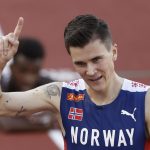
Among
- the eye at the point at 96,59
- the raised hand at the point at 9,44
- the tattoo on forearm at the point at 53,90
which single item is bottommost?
the tattoo on forearm at the point at 53,90

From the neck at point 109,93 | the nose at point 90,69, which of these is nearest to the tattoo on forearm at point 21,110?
the neck at point 109,93

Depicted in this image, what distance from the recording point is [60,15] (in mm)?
12141

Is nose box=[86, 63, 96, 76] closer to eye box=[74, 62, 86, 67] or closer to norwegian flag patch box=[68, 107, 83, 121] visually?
eye box=[74, 62, 86, 67]

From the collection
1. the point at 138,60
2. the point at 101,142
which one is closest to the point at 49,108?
the point at 101,142

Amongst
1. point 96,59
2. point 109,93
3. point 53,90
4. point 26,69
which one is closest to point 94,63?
point 96,59

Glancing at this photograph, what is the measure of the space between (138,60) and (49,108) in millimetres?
6657

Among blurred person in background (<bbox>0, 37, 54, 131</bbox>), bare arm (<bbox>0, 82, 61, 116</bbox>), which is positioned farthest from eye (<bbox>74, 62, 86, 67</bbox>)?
blurred person in background (<bbox>0, 37, 54, 131</bbox>)

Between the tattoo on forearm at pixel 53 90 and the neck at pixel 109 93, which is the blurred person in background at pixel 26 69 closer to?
the tattoo on forearm at pixel 53 90

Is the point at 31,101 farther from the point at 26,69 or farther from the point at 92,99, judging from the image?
the point at 26,69

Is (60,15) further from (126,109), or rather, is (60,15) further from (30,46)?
(126,109)

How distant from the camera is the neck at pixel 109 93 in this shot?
4613 millimetres

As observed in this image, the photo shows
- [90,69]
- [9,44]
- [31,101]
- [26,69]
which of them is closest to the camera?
[90,69]

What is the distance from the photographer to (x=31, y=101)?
4754 mm

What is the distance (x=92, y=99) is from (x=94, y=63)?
34cm
